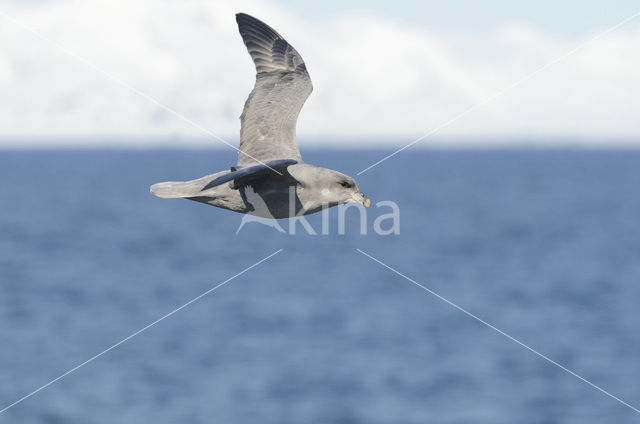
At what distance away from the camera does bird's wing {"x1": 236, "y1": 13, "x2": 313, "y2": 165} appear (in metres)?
14.5

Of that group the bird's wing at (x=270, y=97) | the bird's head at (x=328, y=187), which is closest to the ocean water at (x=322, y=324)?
the bird's wing at (x=270, y=97)

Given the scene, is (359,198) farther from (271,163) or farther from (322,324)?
(322,324)

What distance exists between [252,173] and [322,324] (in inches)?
2067

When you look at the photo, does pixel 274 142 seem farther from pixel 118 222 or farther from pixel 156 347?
pixel 118 222

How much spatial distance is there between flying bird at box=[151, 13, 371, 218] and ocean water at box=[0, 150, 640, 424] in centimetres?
2951

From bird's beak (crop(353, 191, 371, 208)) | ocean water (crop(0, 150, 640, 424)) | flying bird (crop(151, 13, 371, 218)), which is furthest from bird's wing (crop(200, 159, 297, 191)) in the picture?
ocean water (crop(0, 150, 640, 424))

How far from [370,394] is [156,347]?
1754 cm

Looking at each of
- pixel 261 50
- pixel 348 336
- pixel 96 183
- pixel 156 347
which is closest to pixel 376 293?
pixel 348 336

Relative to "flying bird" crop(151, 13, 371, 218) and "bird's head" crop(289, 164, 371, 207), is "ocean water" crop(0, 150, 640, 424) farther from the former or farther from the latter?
"bird's head" crop(289, 164, 371, 207)

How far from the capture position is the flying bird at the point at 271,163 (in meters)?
12.2

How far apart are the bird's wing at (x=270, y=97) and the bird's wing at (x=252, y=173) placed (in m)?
1.41

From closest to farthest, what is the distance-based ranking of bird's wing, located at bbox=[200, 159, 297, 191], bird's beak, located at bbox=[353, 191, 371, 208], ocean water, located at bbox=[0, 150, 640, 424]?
bird's wing, located at bbox=[200, 159, 297, 191] < bird's beak, located at bbox=[353, 191, 371, 208] < ocean water, located at bbox=[0, 150, 640, 424]

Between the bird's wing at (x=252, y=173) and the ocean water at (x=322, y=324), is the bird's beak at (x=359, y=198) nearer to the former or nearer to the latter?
the bird's wing at (x=252, y=173)

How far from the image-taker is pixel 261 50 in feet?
54.0
